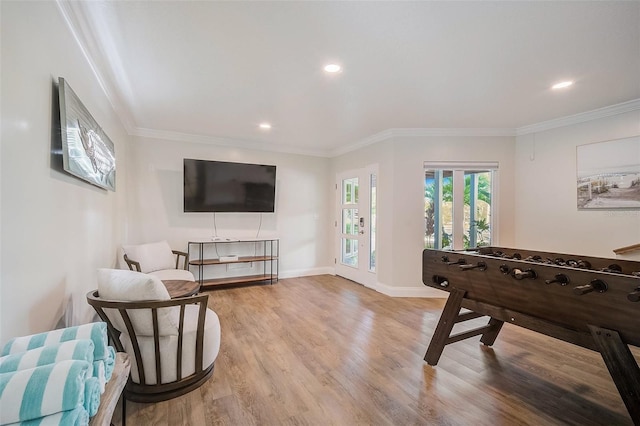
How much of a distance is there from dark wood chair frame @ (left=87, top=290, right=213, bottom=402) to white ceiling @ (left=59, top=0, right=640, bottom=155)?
175cm

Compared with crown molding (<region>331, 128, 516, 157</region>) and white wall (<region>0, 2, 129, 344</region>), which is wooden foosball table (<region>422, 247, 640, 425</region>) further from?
white wall (<region>0, 2, 129, 344</region>)

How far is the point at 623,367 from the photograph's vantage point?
1389 millimetres

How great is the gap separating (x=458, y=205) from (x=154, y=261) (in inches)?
167

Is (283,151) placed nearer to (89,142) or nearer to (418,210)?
(418,210)

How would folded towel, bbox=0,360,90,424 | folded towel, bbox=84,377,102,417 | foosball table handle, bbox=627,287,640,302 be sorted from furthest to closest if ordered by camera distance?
foosball table handle, bbox=627,287,640,302, folded towel, bbox=84,377,102,417, folded towel, bbox=0,360,90,424

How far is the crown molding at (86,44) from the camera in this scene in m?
1.63

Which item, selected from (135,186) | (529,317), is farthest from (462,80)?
(135,186)

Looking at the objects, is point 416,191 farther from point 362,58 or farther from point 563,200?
point 362,58

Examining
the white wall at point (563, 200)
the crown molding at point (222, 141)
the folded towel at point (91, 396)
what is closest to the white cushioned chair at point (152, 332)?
the folded towel at point (91, 396)

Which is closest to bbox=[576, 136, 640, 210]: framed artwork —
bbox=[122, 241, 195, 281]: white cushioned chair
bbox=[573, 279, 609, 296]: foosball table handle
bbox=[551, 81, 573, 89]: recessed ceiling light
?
bbox=[551, 81, 573, 89]: recessed ceiling light

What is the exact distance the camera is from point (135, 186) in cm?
410

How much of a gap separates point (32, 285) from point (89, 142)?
1.09 m

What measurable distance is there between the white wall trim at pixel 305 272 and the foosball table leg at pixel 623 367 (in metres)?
4.28

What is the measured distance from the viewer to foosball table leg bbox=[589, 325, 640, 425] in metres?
1.37
